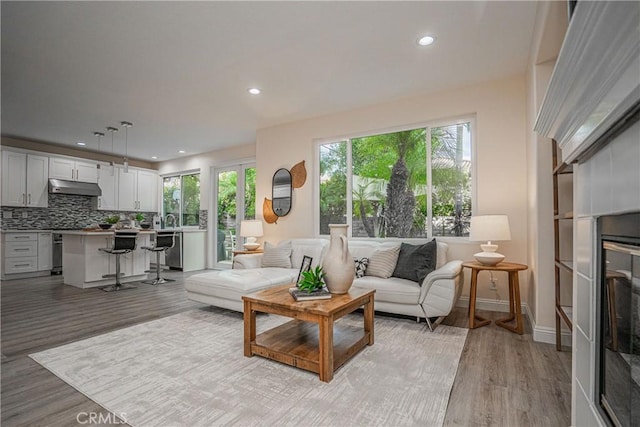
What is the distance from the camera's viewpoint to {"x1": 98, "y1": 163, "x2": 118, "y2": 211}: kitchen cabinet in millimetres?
7141

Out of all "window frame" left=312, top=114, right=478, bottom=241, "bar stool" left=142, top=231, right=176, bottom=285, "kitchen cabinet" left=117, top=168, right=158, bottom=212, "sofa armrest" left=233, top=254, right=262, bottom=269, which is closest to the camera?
"window frame" left=312, top=114, right=478, bottom=241

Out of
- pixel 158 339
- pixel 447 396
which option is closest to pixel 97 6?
pixel 158 339

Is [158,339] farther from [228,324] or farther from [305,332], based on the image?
[305,332]

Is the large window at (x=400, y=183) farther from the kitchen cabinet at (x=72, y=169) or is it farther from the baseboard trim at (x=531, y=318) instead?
the kitchen cabinet at (x=72, y=169)

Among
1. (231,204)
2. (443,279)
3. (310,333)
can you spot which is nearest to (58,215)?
(231,204)

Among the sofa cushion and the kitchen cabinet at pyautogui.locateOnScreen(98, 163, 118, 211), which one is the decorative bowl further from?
the kitchen cabinet at pyautogui.locateOnScreen(98, 163, 118, 211)

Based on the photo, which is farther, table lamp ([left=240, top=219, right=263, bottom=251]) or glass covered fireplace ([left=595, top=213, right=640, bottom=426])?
table lamp ([left=240, top=219, right=263, bottom=251])

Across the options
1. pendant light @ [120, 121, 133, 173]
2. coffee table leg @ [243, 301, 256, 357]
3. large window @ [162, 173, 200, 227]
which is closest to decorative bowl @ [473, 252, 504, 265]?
coffee table leg @ [243, 301, 256, 357]

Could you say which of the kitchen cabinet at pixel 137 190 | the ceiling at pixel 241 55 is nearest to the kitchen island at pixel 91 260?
the ceiling at pixel 241 55

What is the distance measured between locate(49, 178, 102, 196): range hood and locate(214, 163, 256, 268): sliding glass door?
255 cm

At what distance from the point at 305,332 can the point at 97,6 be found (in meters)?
2.94

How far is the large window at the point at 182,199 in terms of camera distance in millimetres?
7559

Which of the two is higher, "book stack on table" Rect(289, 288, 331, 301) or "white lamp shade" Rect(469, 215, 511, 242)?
"white lamp shade" Rect(469, 215, 511, 242)

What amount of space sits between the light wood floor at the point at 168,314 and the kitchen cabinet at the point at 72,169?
11.3ft
